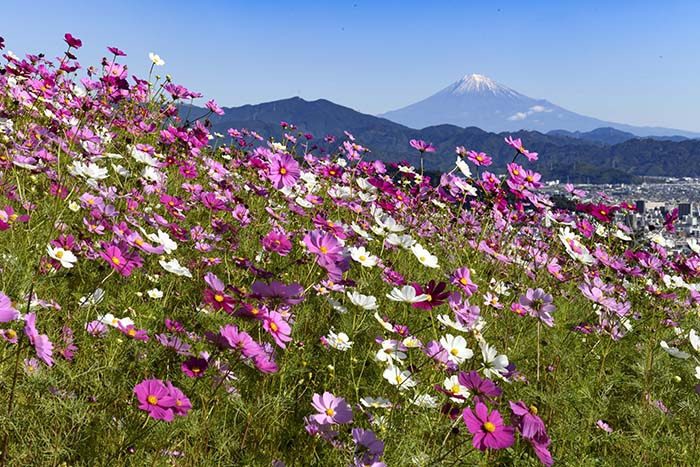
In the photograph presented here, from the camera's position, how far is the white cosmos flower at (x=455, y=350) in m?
1.78

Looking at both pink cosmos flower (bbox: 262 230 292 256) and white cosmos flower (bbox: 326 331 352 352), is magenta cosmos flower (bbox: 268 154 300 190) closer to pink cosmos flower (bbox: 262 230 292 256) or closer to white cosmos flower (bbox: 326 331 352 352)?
pink cosmos flower (bbox: 262 230 292 256)

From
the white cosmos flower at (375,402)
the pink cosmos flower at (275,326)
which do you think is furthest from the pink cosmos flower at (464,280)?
the pink cosmos flower at (275,326)

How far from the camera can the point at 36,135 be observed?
10.2 feet

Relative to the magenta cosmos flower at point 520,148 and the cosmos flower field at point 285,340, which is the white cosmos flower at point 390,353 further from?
the magenta cosmos flower at point 520,148

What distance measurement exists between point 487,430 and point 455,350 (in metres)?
0.60

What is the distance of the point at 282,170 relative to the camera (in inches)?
91.9

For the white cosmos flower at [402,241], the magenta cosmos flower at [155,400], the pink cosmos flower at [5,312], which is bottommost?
the magenta cosmos flower at [155,400]

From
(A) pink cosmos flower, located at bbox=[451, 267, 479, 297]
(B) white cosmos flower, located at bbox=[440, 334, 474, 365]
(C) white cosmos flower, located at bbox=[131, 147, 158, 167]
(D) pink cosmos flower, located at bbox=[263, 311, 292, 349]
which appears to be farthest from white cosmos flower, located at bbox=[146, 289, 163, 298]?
(A) pink cosmos flower, located at bbox=[451, 267, 479, 297]

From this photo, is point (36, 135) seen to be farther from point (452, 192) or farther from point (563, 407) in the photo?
point (563, 407)

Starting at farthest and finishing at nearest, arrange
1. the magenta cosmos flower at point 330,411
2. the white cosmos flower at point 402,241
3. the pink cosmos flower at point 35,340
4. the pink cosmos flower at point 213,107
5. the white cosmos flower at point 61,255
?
the pink cosmos flower at point 213,107, the white cosmos flower at point 402,241, the white cosmos flower at point 61,255, the magenta cosmos flower at point 330,411, the pink cosmos flower at point 35,340

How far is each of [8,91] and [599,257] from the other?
4036 mm

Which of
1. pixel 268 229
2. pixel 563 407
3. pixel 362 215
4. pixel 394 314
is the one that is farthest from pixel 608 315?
pixel 268 229

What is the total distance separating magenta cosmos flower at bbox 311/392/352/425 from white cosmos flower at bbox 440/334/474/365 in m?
0.43

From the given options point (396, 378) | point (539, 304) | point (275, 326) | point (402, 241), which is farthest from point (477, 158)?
point (275, 326)
